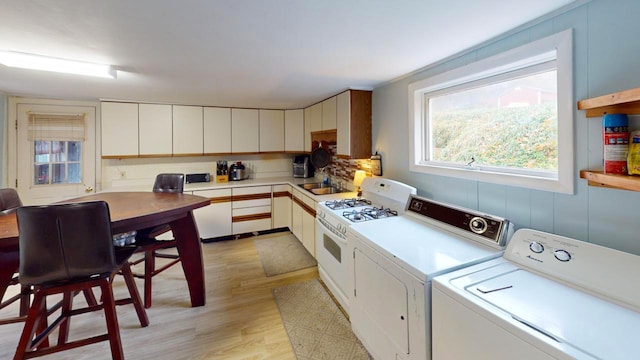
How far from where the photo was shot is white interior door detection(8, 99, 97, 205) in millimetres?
3174

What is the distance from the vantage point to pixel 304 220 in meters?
3.43

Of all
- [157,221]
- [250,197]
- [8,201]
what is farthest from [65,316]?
[250,197]

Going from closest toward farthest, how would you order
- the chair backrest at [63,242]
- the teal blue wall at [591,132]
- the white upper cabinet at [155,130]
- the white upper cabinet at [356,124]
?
1. the teal blue wall at [591,132]
2. the chair backrest at [63,242]
3. the white upper cabinet at [356,124]
4. the white upper cabinet at [155,130]

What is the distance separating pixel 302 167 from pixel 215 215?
1.62 m

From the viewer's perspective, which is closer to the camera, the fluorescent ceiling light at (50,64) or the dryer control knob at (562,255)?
the dryer control knob at (562,255)

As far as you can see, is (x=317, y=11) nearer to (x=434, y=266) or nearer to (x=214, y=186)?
Result: (x=434, y=266)

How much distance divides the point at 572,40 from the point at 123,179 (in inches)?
190

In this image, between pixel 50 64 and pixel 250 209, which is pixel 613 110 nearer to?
pixel 50 64

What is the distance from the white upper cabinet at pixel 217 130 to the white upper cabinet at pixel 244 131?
75mm

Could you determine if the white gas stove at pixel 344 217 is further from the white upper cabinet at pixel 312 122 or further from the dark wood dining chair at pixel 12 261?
the dark wood dining chair at pixel 12 261

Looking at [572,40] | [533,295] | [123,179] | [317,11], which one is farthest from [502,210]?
[123,179]

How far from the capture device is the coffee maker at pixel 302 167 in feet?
14.8

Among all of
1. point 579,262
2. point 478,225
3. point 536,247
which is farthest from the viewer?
point 478,225

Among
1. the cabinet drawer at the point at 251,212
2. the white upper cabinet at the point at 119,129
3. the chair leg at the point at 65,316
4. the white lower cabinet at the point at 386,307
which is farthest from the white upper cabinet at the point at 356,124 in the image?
the white upper cabinet at the point at 119,129
